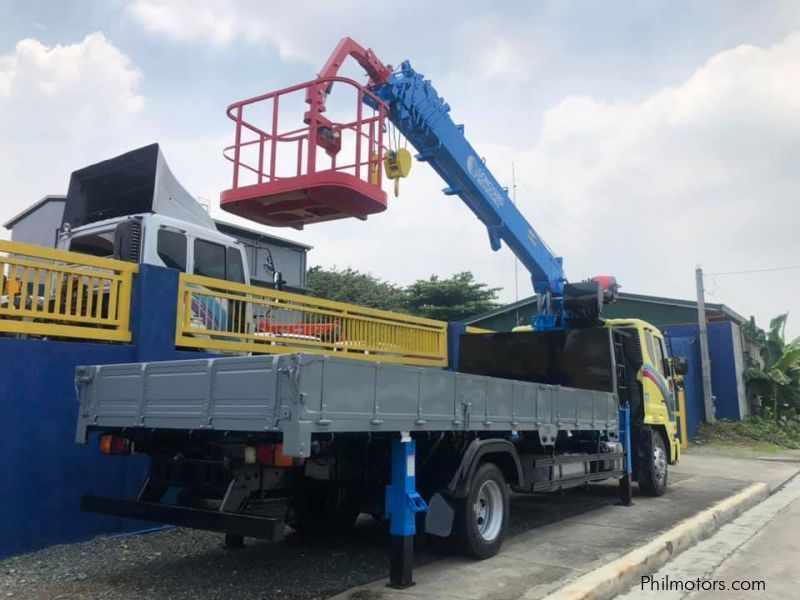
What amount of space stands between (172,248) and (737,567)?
6.86 metres

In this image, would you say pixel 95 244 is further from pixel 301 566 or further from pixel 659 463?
pixel 659 463

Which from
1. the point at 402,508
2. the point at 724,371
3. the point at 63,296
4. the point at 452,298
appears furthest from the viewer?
the point at 452,298

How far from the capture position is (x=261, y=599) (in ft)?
15.8

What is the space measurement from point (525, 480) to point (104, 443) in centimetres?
395

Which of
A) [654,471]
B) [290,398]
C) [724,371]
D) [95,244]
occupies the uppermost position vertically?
[95,244]

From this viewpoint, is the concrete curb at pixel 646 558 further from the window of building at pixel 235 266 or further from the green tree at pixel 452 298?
the green tree at pixel 452 298

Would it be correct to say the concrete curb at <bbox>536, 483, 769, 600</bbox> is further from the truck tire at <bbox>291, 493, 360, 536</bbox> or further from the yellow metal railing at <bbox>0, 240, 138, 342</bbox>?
the yellow metal railing at <bbox>0, 240, 138, 342</bbox>

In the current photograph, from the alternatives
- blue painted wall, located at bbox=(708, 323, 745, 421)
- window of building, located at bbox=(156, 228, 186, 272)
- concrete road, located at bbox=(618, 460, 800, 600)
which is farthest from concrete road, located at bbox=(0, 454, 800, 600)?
blue painted wall, located at bbox=(708, 323, 745, 421)

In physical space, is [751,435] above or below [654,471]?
above

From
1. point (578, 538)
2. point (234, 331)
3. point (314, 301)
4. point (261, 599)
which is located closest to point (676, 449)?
point (578, 538)

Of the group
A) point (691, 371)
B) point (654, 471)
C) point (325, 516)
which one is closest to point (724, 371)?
point (691, 371)

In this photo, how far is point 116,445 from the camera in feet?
17.6

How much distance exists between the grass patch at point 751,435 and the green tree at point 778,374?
1.43 metres

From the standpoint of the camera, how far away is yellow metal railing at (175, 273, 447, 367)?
7.38 metres
